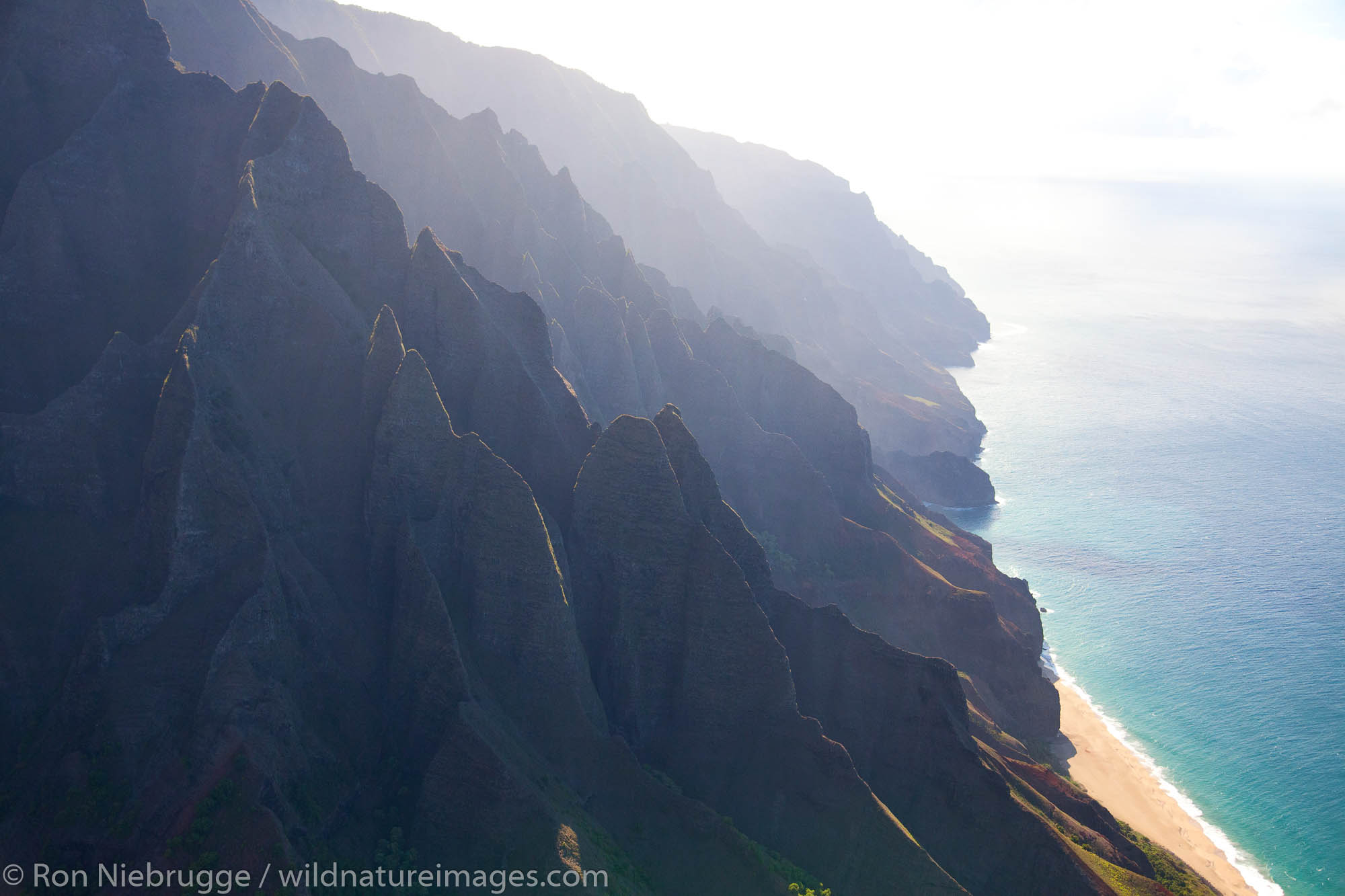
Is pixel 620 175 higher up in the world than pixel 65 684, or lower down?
higher up

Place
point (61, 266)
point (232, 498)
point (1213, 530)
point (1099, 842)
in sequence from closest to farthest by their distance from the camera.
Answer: point (232, 498) < point (61, 266) < point (1099, 842) < point (1213, 530)

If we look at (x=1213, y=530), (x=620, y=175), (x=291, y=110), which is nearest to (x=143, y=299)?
(x=291, y=110)

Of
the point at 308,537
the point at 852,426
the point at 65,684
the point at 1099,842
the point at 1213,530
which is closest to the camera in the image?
the point at 65,684

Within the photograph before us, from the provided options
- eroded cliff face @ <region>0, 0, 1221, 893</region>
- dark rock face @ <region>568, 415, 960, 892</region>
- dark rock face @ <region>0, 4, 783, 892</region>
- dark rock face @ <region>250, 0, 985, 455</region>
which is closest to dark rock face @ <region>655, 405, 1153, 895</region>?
eroded cliff face @ <region>0, 0, 1221, 893</region>

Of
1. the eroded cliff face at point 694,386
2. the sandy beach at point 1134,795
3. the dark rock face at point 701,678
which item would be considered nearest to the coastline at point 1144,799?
the sandy beach at point 1134,795

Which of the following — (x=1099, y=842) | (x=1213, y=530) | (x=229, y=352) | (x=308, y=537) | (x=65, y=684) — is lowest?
(x=65, y=684)

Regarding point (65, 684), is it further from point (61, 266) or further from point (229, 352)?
point (61, 266)

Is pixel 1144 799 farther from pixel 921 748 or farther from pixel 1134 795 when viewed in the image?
pixel 921 748
